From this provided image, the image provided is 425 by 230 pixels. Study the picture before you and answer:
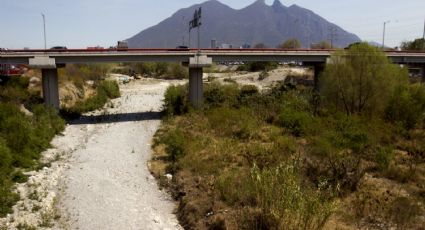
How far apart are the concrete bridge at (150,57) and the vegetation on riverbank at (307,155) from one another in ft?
14.4

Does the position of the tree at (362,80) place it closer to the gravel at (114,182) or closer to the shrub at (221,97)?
the shrub at (221,97)

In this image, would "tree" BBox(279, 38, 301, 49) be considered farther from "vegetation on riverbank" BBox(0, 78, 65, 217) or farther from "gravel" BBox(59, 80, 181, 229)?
"vegetation on riverbank" BBox(0, 78, 65, 217)

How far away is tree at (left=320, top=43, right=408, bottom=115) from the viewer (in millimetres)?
37594

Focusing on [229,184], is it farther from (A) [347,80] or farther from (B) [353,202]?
(A) [347,80]

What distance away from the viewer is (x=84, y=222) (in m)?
17.8

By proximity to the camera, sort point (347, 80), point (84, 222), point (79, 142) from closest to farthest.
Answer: point (84, 222), point (79, 142), point (347, 80)

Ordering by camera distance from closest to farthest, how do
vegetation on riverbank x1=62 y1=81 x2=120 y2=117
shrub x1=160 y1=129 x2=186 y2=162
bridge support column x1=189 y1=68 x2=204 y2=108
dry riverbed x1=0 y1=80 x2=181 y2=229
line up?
dry riverbed x1=0 y1=80 x2=181 y2=229 < shrub x1=160 y1=129 x2=186 y2=162 < vegetation on riverbank x1=62 y1=81 x2=120 y2=117 < bridge support column x1=189 y1=68 x2=204 y2=108

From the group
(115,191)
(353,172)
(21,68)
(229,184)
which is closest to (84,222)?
(115,191)

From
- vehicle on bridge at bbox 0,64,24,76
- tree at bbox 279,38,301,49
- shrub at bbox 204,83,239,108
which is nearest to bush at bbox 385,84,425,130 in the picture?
shrub at bbox 204,83,239,108

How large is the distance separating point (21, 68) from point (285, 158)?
38.8 metres

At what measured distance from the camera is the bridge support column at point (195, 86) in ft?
154

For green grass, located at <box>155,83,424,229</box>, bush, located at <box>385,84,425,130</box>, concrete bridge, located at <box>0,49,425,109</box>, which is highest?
concrete bridge, located at <box>0,49,425,109</box>

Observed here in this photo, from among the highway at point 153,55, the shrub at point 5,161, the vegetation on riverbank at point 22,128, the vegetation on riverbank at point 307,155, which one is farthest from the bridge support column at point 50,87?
the shrub at point 5,161

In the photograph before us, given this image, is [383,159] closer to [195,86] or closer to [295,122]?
[295,122]
